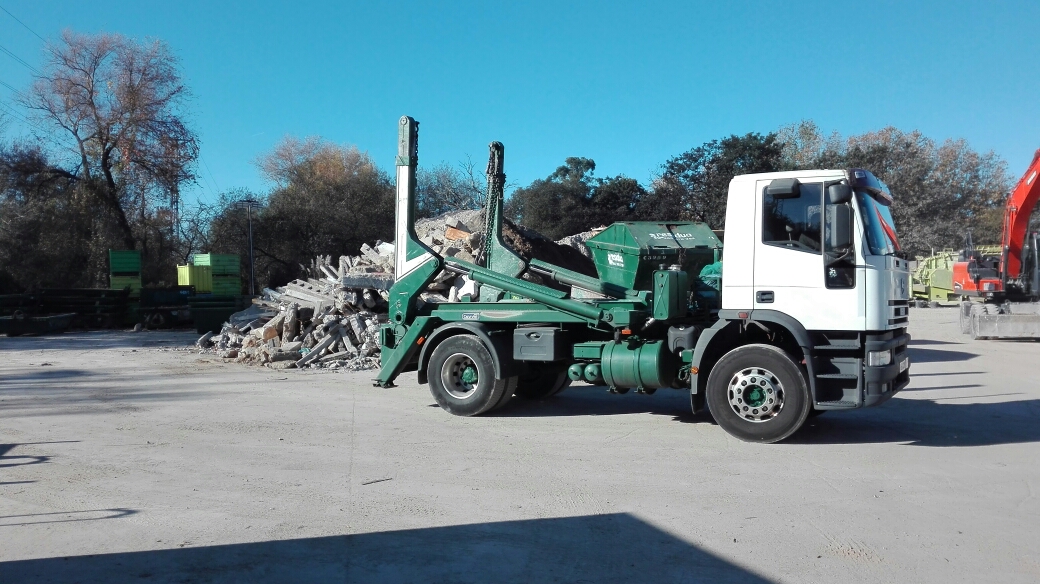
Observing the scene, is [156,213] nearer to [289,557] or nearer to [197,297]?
[197,297]

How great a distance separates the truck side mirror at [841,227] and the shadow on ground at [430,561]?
12.6ft

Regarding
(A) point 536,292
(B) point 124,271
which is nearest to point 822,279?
(A) point 536,292

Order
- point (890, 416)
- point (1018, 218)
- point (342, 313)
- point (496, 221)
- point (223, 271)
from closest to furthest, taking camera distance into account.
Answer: point (890, 416)
point (496, 221)
point (342, 313)
point (1018, 218)
point (223, 271)

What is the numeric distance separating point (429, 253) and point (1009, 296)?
18198 mm

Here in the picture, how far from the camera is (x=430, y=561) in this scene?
5.05m

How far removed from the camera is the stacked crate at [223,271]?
29.4 metres

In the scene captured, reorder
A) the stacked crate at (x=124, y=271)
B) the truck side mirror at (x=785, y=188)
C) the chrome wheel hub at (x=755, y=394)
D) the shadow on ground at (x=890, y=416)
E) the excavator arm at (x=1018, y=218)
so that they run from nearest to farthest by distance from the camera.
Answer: the truck side mirror at (x=785, y=188)
the chrome wheel hub at (x=755, y=394)
the shadow on ground at (x=890, y=416)
the excavator arm at (x=1018, y=218)
the stacked crate at (x=124, y=271)

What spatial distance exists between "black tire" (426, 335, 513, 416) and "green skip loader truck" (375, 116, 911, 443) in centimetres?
2

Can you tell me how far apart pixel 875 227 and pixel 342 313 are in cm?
1228

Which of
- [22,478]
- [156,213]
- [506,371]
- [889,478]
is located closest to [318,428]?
[506,371]

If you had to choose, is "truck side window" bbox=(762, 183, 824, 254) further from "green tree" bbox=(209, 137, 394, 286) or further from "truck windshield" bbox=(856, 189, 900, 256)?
"green tree" bbox=(209, 137, 394, 286)

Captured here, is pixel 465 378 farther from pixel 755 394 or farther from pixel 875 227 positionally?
pixel 875 227

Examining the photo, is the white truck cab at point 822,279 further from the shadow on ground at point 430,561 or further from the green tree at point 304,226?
the green tree at point 304,226

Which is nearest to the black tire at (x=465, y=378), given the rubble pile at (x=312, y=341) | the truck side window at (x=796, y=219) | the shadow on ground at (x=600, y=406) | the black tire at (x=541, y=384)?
the shadow on ground at (x=600, y=406)
